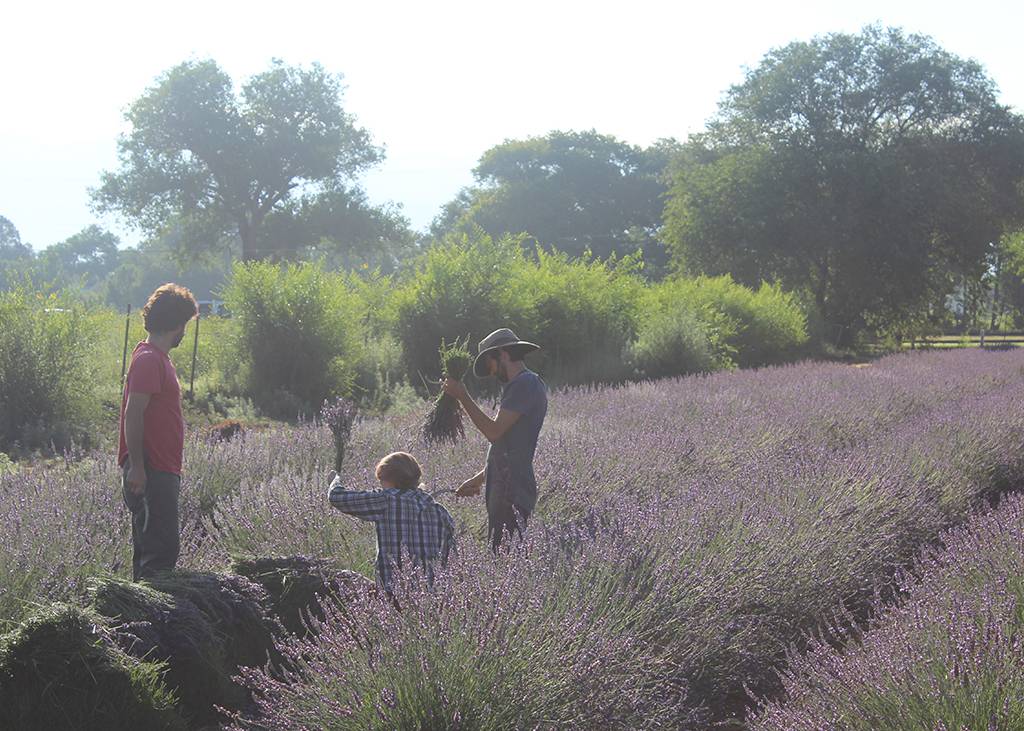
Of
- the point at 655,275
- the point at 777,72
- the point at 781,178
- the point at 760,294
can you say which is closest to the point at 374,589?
the point at 760,294

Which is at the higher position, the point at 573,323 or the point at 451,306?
the point at 451,306

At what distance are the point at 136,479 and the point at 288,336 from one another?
10573 mm

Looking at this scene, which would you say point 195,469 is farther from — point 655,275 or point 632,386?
point 655,275

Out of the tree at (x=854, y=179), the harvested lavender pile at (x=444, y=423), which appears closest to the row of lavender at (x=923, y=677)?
the harvested lavender pile at (x=444, y=423)

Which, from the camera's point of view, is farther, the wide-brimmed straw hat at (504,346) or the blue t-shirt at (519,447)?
the wide-brimmed straw hat at (504,346)

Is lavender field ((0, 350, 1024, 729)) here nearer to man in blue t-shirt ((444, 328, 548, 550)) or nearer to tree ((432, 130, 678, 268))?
man in blue t-shirt ((444, 328, 548, 550))

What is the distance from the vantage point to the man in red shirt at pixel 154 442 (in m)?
4.42

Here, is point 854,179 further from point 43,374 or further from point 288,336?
point 43,374

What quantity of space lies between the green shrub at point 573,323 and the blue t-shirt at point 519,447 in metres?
11.2

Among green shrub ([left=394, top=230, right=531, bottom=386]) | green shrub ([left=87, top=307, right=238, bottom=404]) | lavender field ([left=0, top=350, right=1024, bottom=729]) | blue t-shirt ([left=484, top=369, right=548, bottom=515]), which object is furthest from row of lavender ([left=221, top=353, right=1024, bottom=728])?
green shrub ([left=394, top=230, right=531, bottom=386])

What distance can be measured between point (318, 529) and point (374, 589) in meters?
1.08

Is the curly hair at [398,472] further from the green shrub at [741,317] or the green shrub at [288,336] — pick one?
the green shrub at [741,317]

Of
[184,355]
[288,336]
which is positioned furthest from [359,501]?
[184,355]

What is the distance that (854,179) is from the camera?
3131 cm
